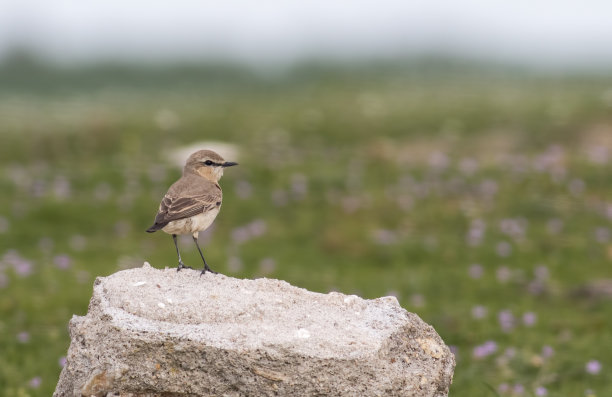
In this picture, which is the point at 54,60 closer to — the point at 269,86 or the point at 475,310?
the point at 269,86

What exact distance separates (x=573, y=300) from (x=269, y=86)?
112ft

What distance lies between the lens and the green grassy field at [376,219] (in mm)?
10828

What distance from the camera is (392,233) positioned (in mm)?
16000

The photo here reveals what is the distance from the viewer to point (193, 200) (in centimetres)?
629

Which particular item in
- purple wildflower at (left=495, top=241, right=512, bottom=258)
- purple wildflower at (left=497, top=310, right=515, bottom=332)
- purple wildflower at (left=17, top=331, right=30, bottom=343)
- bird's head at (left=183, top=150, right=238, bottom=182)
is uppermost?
purple wildflower at (left=495, top=241, right=512, bottom=258)

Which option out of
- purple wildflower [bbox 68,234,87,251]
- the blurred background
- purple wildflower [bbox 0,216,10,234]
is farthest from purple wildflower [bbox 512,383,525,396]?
purple wildflower [bbox 0,216,10,234]

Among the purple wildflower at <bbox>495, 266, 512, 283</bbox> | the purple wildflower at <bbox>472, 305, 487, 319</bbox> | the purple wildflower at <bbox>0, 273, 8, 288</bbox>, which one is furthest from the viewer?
the purple wildflower at <bbox>495, 266, 512, 283</bbox>

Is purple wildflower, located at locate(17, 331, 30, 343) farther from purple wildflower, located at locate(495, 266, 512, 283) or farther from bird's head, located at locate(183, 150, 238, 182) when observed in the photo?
purple wildflower, located at locate(495, 266, 512, 283)

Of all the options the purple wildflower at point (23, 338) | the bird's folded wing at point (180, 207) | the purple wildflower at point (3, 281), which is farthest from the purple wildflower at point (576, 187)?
the bird's folded wing at point (180, 207)

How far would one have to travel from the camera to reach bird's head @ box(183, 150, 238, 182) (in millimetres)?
6652

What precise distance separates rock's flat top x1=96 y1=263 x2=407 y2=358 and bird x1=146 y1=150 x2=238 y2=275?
316mm

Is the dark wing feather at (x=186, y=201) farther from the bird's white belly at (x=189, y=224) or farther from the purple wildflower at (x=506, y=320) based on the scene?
the purple wildflower at (x=506, y=320)

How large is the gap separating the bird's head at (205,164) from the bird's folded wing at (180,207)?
0.37 metres

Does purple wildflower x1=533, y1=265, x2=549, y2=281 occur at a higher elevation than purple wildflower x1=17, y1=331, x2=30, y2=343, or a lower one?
higher
